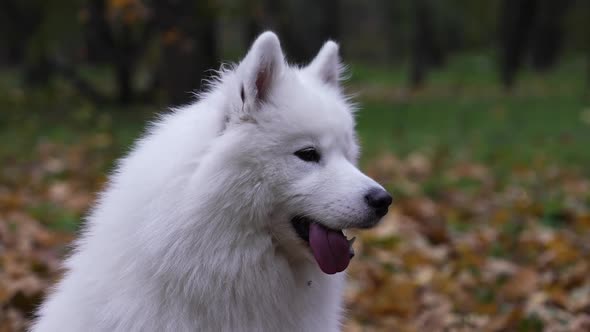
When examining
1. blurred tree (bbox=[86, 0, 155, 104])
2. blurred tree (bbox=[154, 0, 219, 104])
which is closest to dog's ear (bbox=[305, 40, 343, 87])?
blurred tree (bbox=[154, 0, 219, 104])

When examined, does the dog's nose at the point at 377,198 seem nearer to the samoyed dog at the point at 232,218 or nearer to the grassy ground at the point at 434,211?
the samoyed dog at the point at 232,218

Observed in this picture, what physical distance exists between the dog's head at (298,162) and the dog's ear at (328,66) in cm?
45

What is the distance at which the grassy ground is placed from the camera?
15.9 ft

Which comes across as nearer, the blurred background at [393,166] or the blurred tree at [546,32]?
the blurred background at [393,166]

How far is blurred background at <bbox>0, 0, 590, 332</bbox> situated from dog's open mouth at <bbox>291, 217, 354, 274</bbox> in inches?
63.1

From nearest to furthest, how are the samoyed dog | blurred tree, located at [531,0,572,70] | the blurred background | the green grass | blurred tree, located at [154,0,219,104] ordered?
the samoyed dog < the blurred background < blurred tree, located at [154,0,219,104] < the green grass < blurred tree, located at [531,0,572,70]

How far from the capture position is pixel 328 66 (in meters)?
3.54

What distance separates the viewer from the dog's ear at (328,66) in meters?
3.51

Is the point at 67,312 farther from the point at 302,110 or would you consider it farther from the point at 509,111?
the point at 509,111

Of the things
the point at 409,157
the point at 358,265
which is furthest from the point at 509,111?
the point at 358,265

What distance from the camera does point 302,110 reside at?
303 cm

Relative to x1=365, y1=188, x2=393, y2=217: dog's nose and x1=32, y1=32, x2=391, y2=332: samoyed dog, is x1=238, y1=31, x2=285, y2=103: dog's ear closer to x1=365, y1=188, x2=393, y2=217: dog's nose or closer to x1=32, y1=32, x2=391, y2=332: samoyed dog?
x1=32, y1=32, x2=391, y2=332: samoyed dog

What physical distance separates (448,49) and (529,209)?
38.1m

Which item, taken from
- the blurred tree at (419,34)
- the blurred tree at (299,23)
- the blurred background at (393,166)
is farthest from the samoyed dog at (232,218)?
the blurred tree at (419,34)
